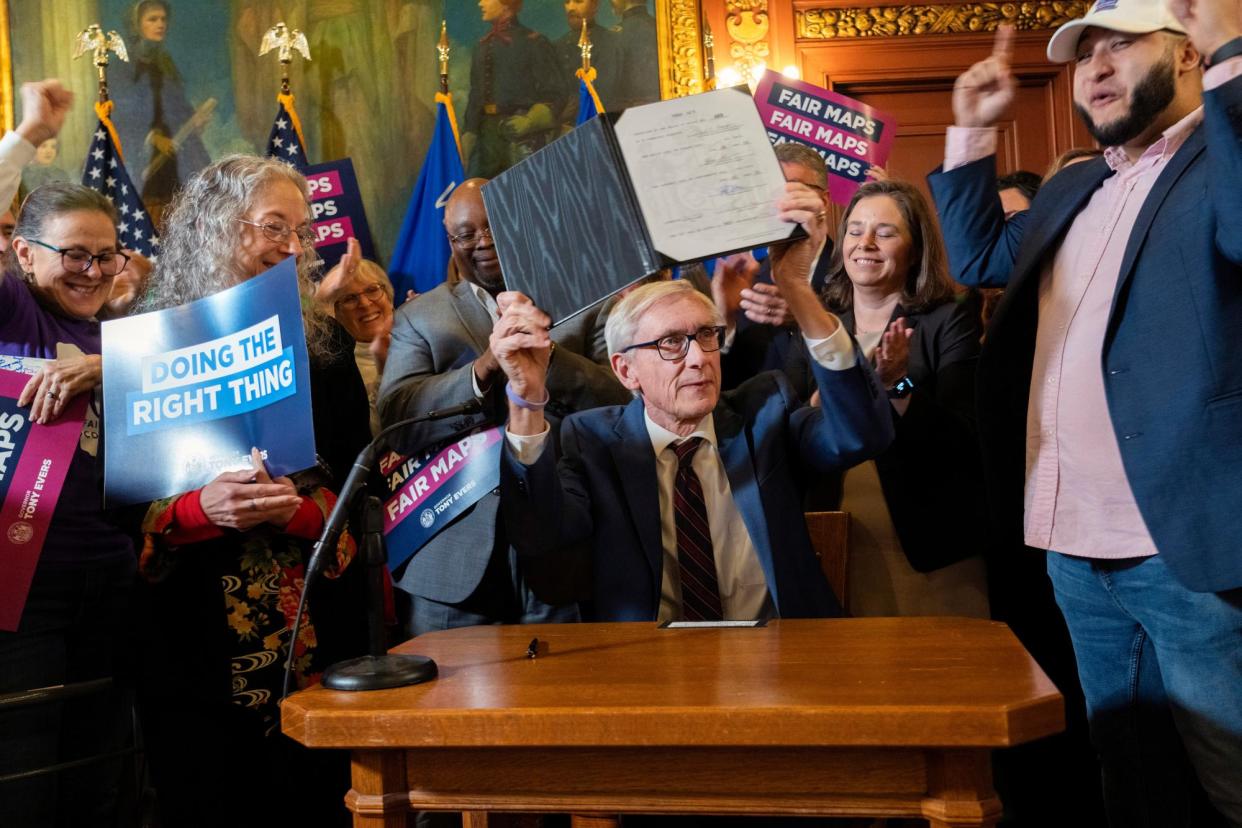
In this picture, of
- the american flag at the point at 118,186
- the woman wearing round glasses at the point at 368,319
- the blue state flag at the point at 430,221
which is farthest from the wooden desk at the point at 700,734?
the american flag at the point at 118,186

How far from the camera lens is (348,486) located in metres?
1.64

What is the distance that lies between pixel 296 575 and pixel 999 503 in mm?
1317

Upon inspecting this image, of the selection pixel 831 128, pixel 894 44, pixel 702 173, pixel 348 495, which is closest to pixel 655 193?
pixel 702 173

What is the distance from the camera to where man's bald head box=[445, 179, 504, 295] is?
10.0 ft

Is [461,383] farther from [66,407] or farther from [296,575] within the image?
[66,407]

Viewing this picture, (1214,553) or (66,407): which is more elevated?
(66,407)

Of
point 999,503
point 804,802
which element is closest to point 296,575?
point 804,802

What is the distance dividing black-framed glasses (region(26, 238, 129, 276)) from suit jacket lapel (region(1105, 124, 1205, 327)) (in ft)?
6.40

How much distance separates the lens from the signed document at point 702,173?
6.24ft

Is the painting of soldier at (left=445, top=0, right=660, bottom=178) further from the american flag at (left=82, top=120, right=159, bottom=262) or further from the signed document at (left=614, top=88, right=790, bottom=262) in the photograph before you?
the signed document at (left=614, top=88, right=790, bottom=262)

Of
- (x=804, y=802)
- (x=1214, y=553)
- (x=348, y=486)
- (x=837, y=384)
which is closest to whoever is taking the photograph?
(x=804, y=802)

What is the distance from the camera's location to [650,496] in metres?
2.24

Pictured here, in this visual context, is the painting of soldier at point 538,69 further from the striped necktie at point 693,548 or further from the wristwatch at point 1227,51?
the wristwatch at point 1227,51

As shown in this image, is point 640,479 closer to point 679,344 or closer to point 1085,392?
point 679,344
